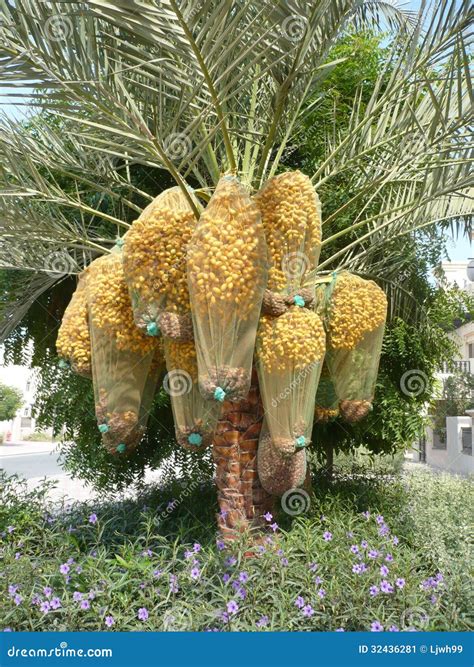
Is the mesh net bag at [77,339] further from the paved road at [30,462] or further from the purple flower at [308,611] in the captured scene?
the paved road at [30,462]

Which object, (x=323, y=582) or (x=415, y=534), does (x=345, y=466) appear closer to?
(x=415, y=534)

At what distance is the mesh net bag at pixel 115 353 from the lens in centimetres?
232

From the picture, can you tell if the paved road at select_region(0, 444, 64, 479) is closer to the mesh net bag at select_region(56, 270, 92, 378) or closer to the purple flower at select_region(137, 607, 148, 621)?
the mesh net bag at select_region(56, 270, 92, 378)

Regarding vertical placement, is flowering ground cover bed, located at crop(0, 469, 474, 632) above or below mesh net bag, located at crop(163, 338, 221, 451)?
below

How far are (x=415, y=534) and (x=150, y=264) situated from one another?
76.1 inches

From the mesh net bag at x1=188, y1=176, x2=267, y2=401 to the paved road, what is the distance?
7.74ft

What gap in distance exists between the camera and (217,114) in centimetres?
215

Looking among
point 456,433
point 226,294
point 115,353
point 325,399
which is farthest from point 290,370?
point 456,433

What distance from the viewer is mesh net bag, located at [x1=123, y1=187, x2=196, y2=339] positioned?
210 centimetres

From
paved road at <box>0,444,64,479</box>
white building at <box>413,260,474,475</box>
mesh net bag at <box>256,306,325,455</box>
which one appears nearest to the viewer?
mesh net bag at <box>256,306,325,455</box>

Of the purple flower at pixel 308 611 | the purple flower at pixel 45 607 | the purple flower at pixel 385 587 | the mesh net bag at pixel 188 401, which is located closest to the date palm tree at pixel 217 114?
the mesh net bag at pixel 188 401

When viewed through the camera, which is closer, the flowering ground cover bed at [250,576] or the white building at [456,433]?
the flowering ground cover bed at [250,576]

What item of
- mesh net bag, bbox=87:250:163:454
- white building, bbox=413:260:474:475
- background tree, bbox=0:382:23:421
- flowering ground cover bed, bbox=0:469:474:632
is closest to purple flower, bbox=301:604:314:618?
flowering ground cover bed, bbox=0:469:474:632

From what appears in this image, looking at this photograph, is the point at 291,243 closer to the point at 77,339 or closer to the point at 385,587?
the point at 77,339
